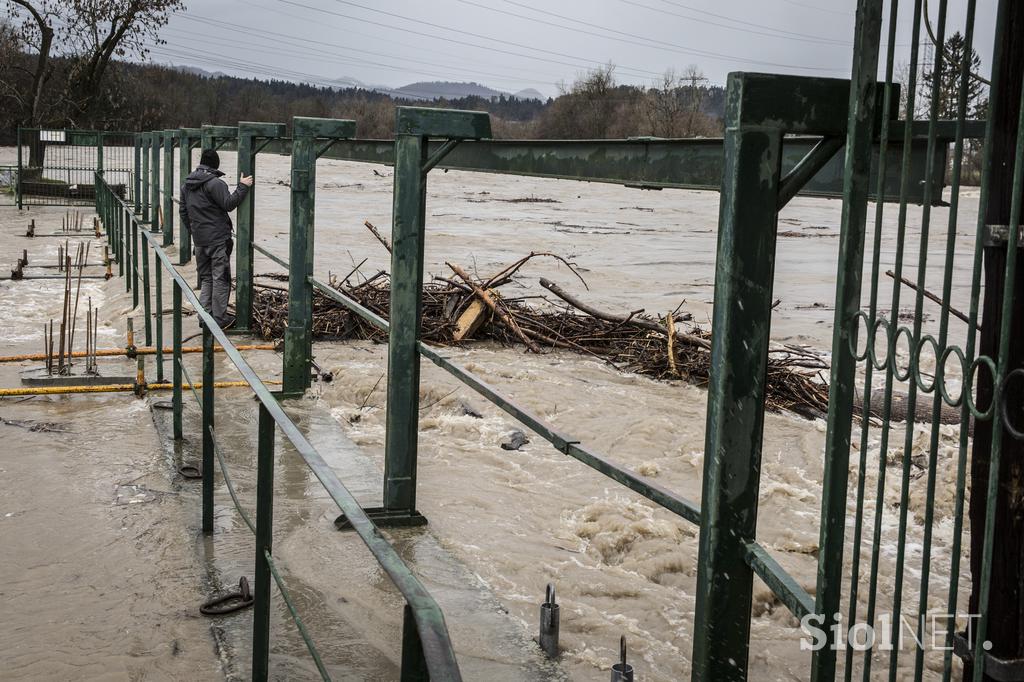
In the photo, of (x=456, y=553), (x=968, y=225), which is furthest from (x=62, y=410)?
(x=968, y=225)

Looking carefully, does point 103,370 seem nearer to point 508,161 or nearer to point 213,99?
point 508,161

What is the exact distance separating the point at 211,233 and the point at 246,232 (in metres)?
0.84

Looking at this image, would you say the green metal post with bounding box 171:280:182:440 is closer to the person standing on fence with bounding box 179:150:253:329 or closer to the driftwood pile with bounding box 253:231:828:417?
the driftwood pile with bounding box 253:231:828:417

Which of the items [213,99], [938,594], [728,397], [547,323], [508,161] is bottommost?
[938,594]

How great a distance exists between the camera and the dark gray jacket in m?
10.2

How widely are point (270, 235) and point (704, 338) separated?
10.9 meters

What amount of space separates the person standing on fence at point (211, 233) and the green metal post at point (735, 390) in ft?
28.1

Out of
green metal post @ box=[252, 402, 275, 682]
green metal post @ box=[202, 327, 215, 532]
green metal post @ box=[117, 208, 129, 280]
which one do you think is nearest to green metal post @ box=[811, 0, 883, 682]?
green metal post @ box=[252, 402, 275, 682]

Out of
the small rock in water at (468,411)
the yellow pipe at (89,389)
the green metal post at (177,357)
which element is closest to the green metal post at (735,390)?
the green metal post at (177,357)

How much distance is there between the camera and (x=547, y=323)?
34.0ft

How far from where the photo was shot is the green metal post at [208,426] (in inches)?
179

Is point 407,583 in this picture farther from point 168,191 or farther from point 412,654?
point 168,191

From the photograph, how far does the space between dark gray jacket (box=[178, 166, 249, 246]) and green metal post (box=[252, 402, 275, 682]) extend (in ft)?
25.0

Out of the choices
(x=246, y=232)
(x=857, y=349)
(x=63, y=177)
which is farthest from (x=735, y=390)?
(x=63, y=177)
